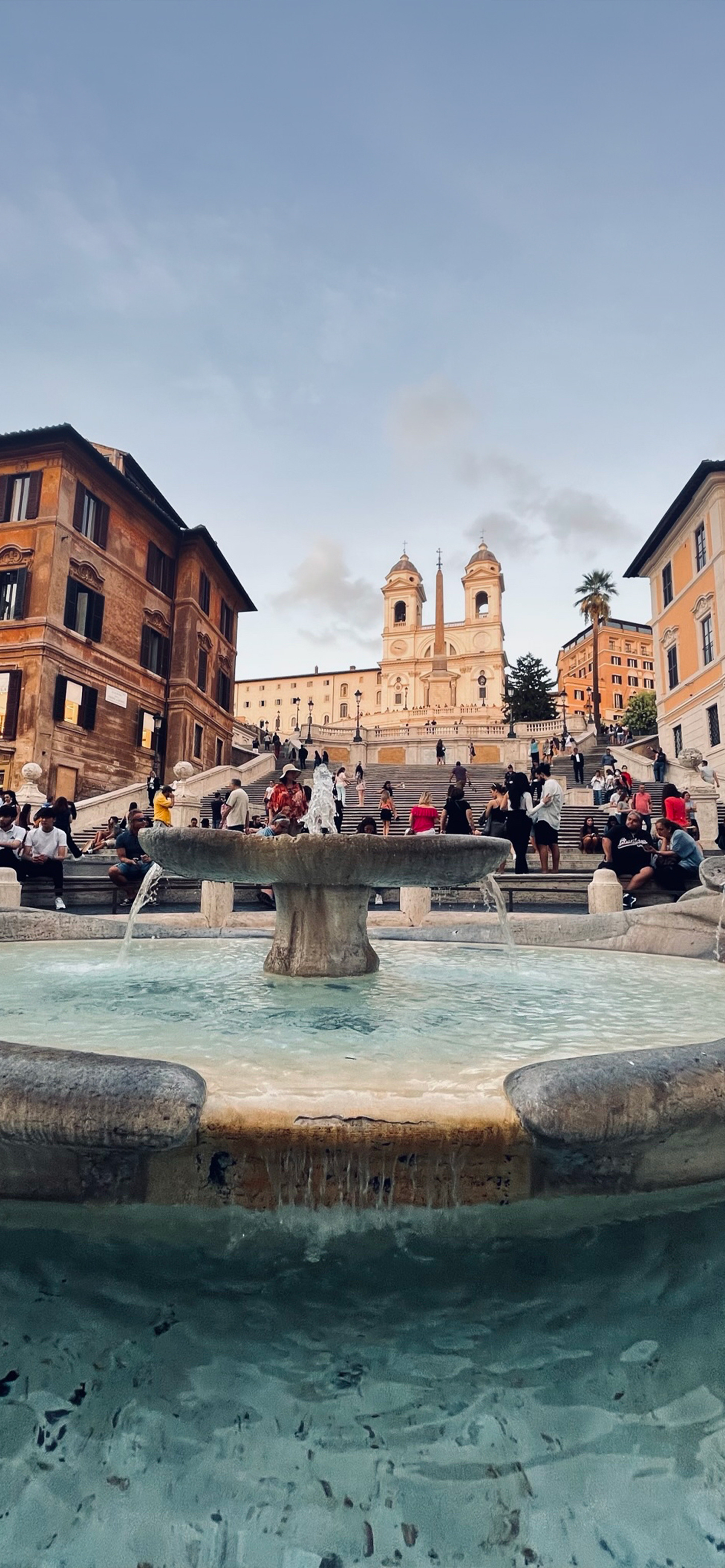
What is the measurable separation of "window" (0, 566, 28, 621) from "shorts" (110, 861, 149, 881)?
688 inches

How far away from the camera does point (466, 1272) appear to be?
1872mm

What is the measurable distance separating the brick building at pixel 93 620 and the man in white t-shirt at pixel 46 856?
526 inches

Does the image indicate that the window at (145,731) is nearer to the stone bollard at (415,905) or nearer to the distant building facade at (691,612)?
the distant building facade at (691,612)

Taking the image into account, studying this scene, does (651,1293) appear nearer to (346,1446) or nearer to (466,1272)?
(466,1272)

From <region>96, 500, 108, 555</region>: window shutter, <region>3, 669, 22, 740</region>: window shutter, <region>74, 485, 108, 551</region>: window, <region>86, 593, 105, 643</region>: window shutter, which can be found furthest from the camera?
<region>96, 500, 108, 555</region>: window shutter

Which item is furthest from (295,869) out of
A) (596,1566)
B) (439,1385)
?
(596,1566)

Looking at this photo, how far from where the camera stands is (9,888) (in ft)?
29.6

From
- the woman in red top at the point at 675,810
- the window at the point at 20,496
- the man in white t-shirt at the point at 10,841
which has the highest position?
the window at the point at 20,496

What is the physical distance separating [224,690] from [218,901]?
29304 mm

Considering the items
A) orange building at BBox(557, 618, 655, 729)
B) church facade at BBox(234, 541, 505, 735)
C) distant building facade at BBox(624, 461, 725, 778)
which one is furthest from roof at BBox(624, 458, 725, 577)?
orange building at BBox(557, 618, 655, 729)

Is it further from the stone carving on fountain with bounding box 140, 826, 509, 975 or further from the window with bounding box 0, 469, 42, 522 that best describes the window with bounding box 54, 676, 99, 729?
the stone carving on fountain with bounding box 140, 826, 509, 975

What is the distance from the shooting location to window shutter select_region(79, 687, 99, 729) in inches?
1000

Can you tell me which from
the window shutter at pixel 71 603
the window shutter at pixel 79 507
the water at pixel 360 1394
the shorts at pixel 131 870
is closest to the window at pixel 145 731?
the window shutter at pixel 71 603

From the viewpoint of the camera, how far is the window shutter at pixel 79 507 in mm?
25797
